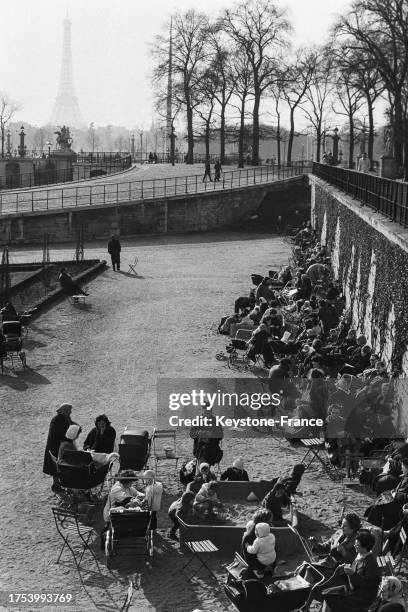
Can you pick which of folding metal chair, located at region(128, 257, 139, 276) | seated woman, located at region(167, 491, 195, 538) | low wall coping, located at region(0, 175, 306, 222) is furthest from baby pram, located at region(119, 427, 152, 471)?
low wall coping, located at region(0, 175, 306, 222)

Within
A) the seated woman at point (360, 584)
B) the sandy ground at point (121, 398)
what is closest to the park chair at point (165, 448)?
the sandy ground at point (121, 398)

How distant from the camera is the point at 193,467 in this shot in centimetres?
1238

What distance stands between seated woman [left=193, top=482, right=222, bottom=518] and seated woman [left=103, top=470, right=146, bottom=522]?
61 centimetres

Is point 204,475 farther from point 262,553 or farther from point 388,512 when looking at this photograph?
point 262,553

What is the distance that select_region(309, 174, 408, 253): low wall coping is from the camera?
53.2ft

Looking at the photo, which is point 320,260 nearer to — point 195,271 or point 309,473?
point 195,271

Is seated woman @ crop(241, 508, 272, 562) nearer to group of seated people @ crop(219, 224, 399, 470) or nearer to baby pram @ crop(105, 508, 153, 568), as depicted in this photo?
baby pram @ crop(105, 508, 153, 568)

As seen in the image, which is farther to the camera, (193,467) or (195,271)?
(195,271)

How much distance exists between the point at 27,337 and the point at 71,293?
573 cm

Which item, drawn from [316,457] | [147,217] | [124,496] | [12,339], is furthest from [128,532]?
[147,217]

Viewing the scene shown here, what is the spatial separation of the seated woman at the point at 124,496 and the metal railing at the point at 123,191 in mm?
34087

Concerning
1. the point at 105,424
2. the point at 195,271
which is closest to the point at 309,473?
the point at 105,424

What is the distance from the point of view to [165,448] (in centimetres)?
1334

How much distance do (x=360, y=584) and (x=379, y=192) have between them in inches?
526
